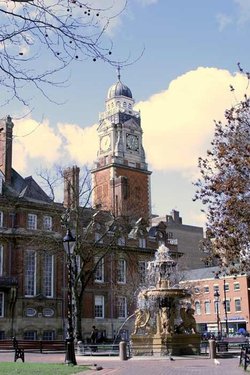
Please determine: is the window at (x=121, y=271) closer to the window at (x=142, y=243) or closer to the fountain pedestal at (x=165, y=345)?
the window at (x=142, y=243)

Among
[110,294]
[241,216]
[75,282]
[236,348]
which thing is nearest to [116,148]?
[110,294]

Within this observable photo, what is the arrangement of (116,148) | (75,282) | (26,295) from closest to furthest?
(75,282)
(26,295)
(116,148)

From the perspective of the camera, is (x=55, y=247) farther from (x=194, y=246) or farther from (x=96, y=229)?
(x=194, y=246)

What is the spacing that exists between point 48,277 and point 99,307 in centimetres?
681

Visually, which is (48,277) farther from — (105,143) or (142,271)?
(105,143)

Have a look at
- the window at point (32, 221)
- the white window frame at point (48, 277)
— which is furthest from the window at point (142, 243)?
the window at point (32, 221)

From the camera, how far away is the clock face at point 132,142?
8738 centimetres

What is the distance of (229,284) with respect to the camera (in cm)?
7100

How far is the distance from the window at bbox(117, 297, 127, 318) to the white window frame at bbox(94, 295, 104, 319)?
Answer: 6.70 ft

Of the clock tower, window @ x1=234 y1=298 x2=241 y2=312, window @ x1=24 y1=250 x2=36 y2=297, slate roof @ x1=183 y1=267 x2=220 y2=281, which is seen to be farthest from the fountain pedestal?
the clock tower

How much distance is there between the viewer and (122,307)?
55.7m

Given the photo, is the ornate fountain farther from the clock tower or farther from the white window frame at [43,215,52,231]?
the clock tower

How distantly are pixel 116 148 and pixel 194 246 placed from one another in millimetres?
27203

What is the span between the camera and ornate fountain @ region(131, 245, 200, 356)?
2627 centimetres
